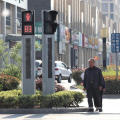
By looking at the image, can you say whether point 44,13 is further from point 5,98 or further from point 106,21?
point 106,21

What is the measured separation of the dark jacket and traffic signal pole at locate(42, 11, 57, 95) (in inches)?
76.3

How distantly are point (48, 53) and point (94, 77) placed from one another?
8.28 feet

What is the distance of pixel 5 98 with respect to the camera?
17.7 meters

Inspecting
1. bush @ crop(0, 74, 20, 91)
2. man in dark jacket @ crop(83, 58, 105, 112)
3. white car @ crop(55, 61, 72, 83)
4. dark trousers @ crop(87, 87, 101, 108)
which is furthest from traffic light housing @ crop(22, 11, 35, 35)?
white car @ crop(55, 61, 72, 83)

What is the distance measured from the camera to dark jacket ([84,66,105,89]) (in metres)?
17.2

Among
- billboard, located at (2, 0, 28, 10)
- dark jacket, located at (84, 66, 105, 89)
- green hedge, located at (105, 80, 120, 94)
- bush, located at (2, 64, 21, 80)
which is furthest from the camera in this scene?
billboard, located at (2, 0, 28, 10)

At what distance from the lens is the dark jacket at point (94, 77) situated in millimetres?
17219

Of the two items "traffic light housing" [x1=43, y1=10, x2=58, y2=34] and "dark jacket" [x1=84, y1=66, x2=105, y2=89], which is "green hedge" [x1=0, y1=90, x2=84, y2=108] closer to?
"dark jacket" [x1=84, y1=66, x2=105, y2=89]

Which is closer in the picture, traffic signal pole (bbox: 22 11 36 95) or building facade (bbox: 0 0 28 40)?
traffic signal pole (bbox: 22 11 36 95)

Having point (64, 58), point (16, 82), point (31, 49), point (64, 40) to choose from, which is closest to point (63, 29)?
point (64, 40)

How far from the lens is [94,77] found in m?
17.2

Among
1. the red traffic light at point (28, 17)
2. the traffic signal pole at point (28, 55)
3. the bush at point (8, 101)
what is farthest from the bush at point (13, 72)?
the bush at point (8, 101)

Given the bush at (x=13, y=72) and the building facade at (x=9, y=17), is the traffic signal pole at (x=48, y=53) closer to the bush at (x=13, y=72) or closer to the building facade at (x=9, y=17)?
the bush at (x=13, y=72)

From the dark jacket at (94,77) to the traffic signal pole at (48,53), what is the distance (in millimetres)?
1937
